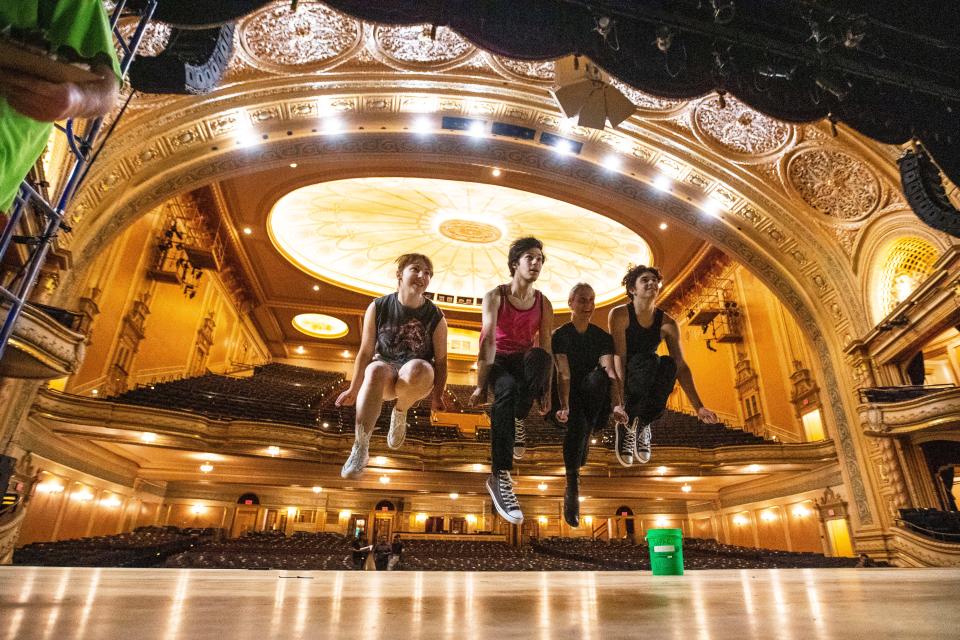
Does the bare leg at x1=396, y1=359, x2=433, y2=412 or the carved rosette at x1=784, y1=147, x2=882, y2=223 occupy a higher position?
the carved rosette at x1=784, y1=147, x2=882, y2=223

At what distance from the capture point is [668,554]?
343 centimetres

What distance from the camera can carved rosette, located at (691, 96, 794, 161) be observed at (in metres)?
10.2

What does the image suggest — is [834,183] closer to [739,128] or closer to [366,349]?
[739,128]

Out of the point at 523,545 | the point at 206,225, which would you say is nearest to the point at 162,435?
the point at 206,225

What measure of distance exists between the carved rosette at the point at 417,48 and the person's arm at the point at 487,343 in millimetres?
7928

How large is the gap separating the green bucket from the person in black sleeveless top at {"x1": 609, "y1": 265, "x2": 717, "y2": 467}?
0.51 metres

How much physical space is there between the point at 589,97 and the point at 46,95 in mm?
6207

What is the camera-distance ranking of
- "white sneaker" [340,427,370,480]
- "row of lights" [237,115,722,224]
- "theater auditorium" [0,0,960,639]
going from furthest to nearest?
"row of lights" [237,115,722,224] < "white sneaker" [340,427,370,480] < "theater auditorium" [0,0,960,639]

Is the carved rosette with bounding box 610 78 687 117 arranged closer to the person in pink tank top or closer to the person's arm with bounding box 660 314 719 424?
the person's arm with bounding box 660 314 719 424

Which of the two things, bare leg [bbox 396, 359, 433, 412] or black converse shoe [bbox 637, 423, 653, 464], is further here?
black converse shoe [bbox 637, 423, 653, 464]

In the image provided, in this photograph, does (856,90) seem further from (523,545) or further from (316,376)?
(316,376)

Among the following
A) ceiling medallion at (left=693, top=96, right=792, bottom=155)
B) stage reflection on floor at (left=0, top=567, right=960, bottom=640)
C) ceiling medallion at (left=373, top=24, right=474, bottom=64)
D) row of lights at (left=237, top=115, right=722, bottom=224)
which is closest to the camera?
stage reflection on floor at (left=0, top=567, right=960, bottom=640)

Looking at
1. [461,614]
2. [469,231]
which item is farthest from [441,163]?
[461,614]

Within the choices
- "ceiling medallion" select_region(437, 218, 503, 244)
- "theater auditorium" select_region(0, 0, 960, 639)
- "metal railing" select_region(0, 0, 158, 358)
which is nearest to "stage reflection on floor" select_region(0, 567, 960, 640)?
"theater auditorium" select_region(0, 0, 960, 639)
